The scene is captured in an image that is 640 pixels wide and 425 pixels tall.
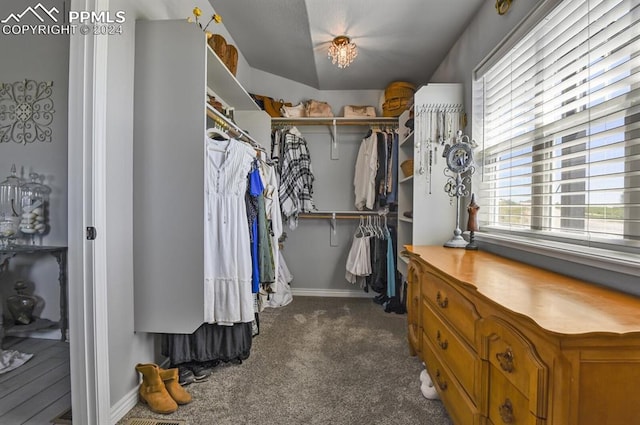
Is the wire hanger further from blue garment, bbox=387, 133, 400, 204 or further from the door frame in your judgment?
blue garment, bbox=387, 133, 400, 204

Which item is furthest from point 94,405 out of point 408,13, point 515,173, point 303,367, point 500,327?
point 408,13

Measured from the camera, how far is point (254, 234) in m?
1.92

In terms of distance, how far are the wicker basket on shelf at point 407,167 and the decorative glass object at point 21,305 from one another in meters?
3.01

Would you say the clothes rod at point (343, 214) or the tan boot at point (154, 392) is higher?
the clothes rod at point (343, 214)

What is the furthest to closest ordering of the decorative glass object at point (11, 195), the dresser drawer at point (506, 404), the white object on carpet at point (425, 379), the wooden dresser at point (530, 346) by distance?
the decorative glass object at point (11, 195), the white object on carpet at point (425, 379), the dresser drawer at point (506, 404), the wooden dresser at point (530, 346)

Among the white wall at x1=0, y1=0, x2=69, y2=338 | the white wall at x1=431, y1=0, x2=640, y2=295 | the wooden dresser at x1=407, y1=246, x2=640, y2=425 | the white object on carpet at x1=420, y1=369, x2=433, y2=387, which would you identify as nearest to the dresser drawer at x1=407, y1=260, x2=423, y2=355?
the white object on carpet at x1=420, y1=369, x2=433, y2=387

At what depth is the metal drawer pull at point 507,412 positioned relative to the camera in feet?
2.67

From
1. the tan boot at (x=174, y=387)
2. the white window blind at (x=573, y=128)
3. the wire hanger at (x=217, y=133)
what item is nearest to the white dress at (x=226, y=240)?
the wire hanger at (x=217, y=133)

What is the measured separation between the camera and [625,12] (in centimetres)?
98

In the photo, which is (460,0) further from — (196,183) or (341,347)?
(341,347)

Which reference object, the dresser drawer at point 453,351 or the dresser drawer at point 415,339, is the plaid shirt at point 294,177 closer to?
the dresser drawer at point 415,339

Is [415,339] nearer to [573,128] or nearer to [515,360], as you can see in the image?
[515,360]

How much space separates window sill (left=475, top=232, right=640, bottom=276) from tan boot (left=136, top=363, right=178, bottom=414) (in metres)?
1.91

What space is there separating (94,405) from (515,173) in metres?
2.37
